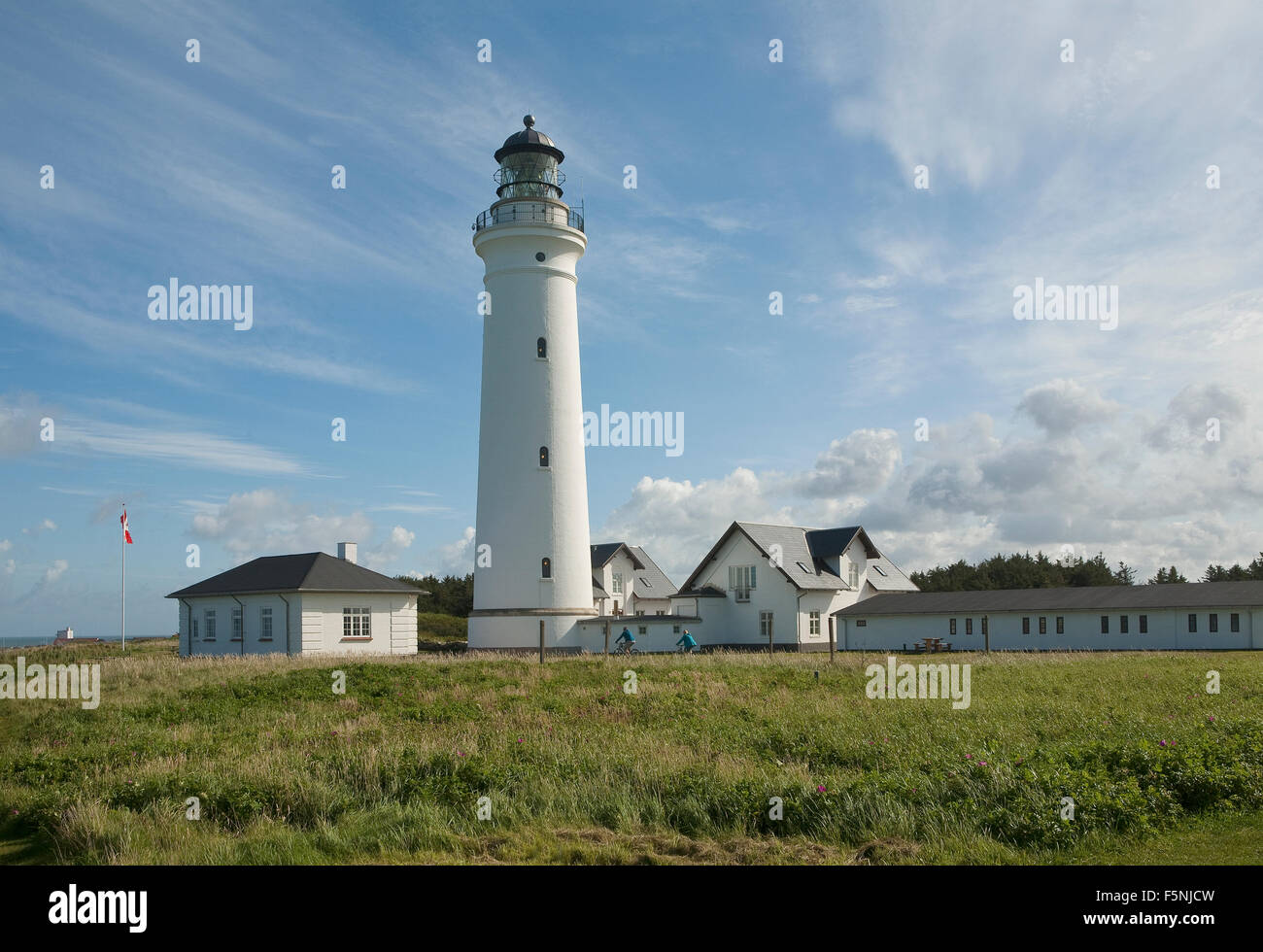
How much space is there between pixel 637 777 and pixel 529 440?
2232 cm

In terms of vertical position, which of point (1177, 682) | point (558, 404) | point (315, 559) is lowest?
point (1177, 682)

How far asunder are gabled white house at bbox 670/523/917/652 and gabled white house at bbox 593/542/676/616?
7105mm

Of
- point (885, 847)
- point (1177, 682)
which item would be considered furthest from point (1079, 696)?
point (885, 847)

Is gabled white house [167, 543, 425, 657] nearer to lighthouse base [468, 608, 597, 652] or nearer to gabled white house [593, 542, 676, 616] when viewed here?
lighthouse base [468, 608, 597, 652]

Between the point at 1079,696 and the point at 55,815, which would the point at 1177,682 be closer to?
the point at 1079,696

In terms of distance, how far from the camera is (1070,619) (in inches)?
1661

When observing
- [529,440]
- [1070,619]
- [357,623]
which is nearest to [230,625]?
[357,623]

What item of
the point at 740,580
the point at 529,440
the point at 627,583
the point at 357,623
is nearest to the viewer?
the point at 529,440

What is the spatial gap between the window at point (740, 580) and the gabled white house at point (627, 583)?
7.23 m

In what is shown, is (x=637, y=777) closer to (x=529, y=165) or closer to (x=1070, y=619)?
(x=529, y=165)

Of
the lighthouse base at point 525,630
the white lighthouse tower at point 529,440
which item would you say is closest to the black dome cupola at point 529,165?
the white lighthouse tower at point 529,440

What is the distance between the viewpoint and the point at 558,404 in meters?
33.7

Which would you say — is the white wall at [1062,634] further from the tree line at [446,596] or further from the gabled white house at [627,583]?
the tree line at [446,596]
